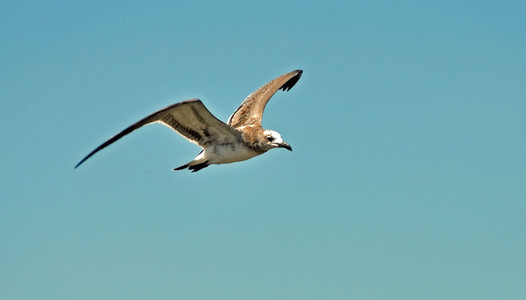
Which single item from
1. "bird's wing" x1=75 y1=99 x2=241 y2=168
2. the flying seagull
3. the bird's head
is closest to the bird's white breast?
the flying seagull

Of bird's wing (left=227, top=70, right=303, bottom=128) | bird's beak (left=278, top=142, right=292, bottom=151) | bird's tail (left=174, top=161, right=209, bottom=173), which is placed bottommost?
bird's tail (left=174, top=161, right=209, bottom=173)

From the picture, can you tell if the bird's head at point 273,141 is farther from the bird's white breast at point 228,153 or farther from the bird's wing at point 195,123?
the bird's wing at point 195,123

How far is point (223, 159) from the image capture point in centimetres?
2052

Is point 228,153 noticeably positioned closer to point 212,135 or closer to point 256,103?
point 212,135

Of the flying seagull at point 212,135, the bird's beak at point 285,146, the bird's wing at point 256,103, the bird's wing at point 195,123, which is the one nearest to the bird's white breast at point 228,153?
the flying seagull at point 212,135

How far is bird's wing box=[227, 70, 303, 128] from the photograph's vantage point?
23.1m

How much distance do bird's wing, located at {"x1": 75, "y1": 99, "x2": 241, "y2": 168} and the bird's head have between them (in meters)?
0.76

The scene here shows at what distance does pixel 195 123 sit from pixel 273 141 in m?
2.09

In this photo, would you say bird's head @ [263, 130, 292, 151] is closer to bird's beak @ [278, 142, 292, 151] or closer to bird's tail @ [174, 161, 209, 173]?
bird's beak @ [278, 142, 292, 151]

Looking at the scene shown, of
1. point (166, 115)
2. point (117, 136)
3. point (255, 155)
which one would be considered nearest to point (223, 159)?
point (255, 155)

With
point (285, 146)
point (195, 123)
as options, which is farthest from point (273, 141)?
point (195, 123)

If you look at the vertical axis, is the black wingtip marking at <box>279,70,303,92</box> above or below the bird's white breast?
above

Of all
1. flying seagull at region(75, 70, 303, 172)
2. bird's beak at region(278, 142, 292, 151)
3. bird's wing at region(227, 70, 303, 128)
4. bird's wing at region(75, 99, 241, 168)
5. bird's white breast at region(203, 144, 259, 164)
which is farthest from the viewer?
bird's wing at region(227, 70, 303, 128)

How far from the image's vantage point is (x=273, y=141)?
20203 millimetres
